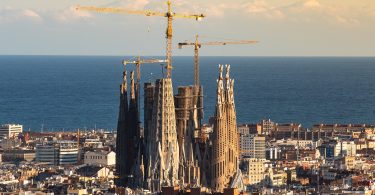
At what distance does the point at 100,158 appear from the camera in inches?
3499

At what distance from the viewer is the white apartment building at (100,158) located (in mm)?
88000

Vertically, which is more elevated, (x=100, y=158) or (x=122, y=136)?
(x=122, y=136)

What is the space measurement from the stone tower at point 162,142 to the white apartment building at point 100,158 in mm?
Answer: 19180

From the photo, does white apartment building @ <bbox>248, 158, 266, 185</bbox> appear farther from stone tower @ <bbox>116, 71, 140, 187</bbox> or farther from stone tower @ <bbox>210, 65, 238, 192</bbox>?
stone tower @ <bbox>116, 71, 140, 187</bbox>

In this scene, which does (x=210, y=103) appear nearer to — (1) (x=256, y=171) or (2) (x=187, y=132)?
(1) (x=256, y=171)

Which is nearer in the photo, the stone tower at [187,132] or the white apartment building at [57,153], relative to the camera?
the stone tower at [187,132]

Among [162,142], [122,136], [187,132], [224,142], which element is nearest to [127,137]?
[122,136]

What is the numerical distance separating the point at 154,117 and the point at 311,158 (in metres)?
28.9

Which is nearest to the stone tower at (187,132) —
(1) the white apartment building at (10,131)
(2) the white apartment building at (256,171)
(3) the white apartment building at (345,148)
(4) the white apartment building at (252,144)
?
(2) the white apartment building at (256,171)

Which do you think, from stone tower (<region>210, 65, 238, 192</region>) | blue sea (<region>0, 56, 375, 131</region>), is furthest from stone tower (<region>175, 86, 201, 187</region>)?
blue sea (<region>0, 56, 375, 131</region>)

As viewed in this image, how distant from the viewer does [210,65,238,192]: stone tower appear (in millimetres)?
70062

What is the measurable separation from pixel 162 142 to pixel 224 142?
4564mm

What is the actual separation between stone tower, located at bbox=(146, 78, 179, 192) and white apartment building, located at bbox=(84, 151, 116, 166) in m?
19.2

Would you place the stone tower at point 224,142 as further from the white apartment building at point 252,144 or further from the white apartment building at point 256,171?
the white apartment building at point 252,144
